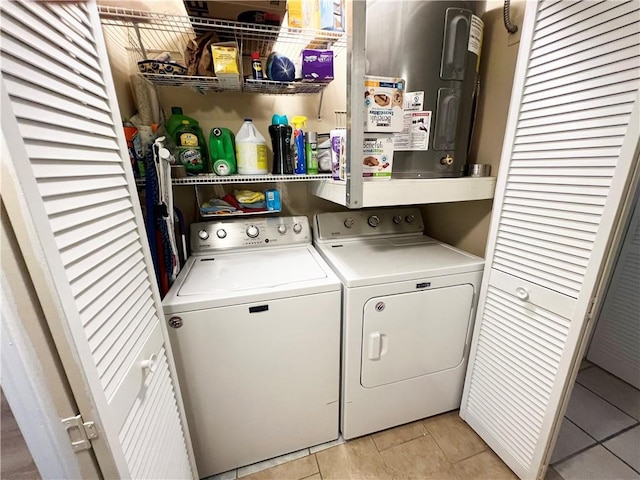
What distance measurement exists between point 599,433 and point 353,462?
148 centimetres

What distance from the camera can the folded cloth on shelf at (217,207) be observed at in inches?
65.0

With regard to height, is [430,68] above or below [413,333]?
above

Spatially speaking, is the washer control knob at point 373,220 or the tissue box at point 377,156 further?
the washer control knob at point 373,220

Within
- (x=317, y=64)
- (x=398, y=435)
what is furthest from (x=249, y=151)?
(x=398, y=435)

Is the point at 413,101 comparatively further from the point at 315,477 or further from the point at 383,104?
the point at 315,477

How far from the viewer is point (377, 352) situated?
140 centimetres

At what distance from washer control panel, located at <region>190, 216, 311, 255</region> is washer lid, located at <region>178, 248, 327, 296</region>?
0.22 ft

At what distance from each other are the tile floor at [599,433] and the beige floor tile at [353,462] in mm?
868

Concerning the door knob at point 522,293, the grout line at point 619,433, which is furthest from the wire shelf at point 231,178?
the grout line at point 619,433

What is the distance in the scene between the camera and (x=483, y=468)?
1.45 metres

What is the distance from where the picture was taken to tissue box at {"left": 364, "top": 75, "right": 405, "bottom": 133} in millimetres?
1184

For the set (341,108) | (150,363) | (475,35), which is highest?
(475,35)

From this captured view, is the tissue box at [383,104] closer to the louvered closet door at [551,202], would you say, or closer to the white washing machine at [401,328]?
the louvered closet door at [551,202]

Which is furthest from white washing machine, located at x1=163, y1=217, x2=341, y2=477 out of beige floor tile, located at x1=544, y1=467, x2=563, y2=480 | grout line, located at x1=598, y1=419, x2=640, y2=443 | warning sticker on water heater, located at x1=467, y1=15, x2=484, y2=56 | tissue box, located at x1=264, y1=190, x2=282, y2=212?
grout line, located at x1=598, y1=419, x2=640, y2=443
